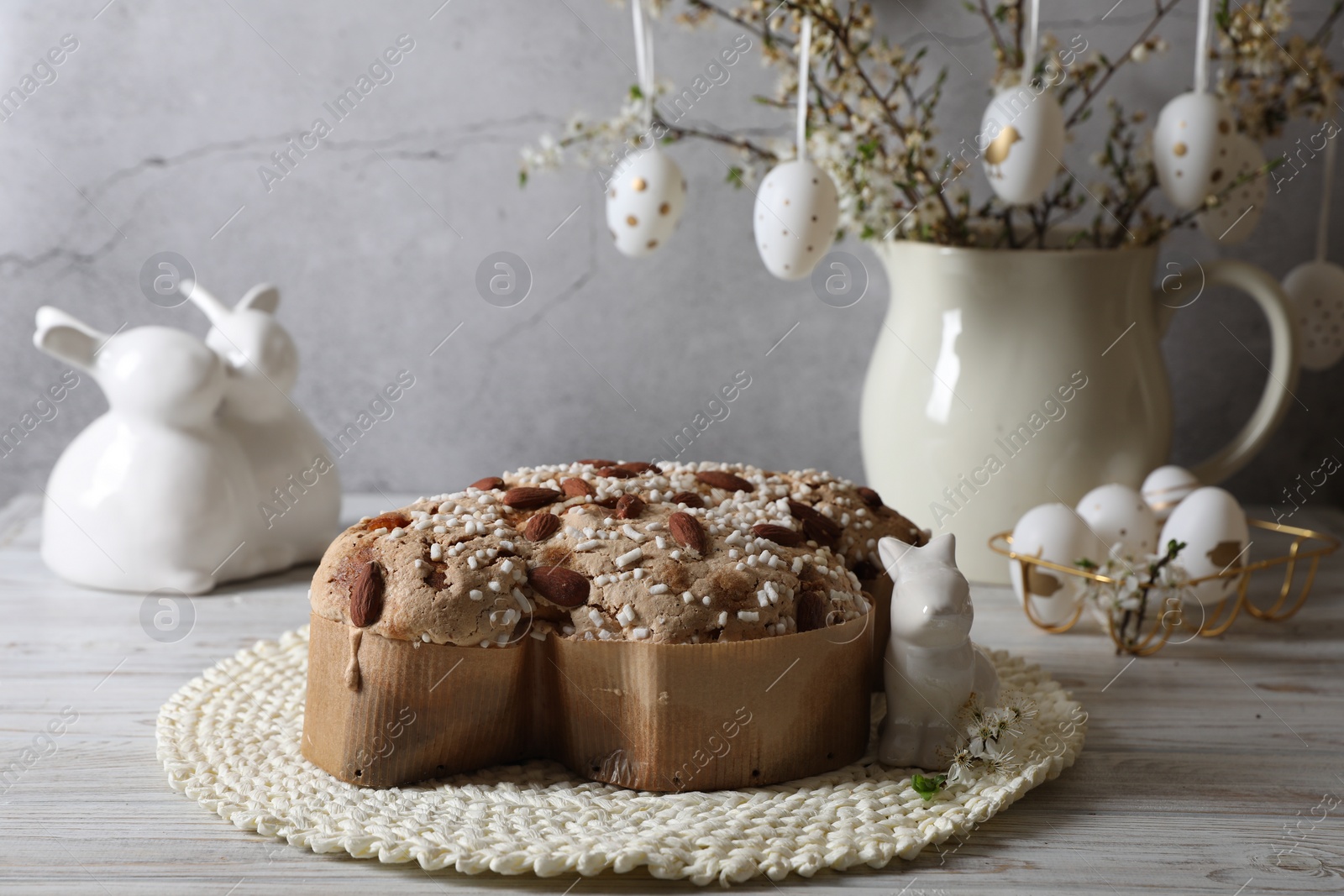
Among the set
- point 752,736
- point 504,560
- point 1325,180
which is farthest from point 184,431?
point 1325,180

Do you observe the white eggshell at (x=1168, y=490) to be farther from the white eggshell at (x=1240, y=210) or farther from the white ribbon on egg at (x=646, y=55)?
the white ribbon on egg at (x=646, y=55)

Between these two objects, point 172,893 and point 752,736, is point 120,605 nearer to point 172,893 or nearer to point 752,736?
point 172,893

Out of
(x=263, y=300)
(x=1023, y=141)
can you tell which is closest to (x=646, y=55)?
(x=1023, y=141)

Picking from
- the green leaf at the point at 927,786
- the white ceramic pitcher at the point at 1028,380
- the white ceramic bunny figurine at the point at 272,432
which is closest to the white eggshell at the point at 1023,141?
the white ceramic pitcher at the point at 1028,380

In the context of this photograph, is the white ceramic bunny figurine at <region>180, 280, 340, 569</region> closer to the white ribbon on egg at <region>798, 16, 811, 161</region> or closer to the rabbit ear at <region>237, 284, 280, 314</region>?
the rabbit ear at <region>237, 284, 280, 314</region>

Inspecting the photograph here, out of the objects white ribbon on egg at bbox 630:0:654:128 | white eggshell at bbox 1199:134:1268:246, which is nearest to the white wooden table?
white eggshell at bbox 1199:134:1268:246

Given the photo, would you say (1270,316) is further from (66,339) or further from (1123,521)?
(66,339)
